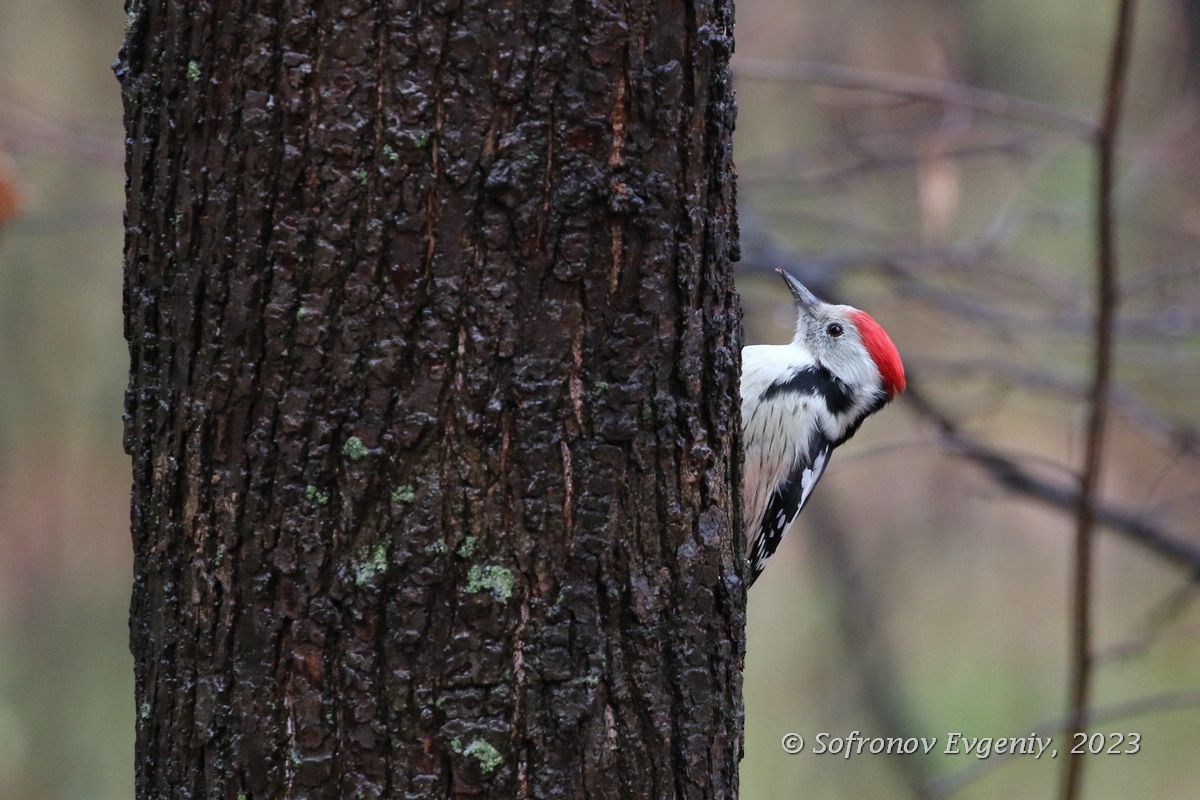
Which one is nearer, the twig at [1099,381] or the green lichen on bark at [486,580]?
the green lichen on bark at [486,580]

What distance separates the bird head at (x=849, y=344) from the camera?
3.71m

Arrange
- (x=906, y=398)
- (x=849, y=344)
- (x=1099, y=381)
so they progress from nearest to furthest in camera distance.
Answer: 1. (x=1099, y=381)
2. (x=849, y=344)
3. (x=906, y=398)

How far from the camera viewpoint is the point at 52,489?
23.2 feet

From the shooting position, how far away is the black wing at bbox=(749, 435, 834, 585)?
369cm

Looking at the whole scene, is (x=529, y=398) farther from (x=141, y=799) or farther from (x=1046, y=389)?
(x=1046, y=389)

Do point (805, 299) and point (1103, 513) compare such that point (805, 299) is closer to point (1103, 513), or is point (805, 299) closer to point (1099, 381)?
point (1103, 513)

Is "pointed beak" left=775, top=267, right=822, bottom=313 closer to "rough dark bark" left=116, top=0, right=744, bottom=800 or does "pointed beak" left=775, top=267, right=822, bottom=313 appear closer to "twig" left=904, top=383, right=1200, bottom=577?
"twig" left=904, top=383, right=1200, bottom=577

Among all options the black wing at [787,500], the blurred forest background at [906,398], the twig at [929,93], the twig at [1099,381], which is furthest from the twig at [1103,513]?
the twig at [1099,381]

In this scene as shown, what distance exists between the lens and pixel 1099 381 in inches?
97.2

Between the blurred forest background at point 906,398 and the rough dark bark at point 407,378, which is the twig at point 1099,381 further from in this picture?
the blurred forest background at point 906,398

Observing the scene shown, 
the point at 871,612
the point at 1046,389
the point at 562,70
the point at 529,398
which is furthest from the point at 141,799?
the point at 871,612

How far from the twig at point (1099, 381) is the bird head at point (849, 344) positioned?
46.8 inches

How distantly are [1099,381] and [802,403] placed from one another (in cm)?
129

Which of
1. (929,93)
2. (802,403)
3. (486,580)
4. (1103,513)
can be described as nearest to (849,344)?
(802,403)
